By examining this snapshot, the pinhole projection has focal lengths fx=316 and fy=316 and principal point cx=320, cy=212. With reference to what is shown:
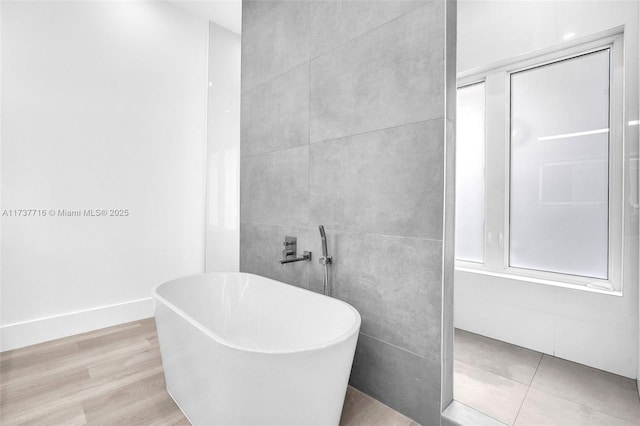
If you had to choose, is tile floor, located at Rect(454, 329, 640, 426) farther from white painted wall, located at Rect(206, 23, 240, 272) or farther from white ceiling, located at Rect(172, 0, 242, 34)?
white ceiling, located at Rect(172, 0, 242, 34)

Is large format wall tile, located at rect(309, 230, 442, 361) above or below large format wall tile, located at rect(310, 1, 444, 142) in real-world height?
below

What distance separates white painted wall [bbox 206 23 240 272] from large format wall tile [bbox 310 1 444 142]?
1808 mm

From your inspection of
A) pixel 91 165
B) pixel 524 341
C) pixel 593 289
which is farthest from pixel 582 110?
pixel 91 165

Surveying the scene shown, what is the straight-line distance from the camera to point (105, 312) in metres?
2.88

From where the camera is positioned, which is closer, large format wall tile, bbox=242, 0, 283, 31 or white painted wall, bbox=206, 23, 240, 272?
large format wall tile, bbox=242, 0, 283, 31

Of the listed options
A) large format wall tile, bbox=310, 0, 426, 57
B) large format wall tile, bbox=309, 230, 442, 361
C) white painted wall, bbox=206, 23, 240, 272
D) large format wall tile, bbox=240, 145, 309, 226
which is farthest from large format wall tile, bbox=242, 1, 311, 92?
large format wall tile, bbox=309, 230, 442, 361

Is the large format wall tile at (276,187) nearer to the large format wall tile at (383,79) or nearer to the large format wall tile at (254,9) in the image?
the large format wall tile at (383,79)

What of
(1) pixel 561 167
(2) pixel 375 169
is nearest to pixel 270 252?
(2) pixel 375 169

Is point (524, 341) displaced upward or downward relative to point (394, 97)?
downward

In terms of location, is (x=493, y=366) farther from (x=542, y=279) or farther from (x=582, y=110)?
(x=582, y=110)

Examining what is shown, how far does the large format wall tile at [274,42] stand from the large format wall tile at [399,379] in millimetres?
1944

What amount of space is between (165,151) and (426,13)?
2713mm

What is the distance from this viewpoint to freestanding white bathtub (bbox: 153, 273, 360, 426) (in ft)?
3.95

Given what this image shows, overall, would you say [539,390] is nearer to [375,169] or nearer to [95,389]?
[375,169]
